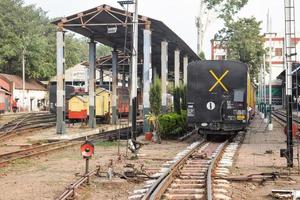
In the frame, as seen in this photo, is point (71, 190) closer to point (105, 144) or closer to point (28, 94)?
point (105, 144)

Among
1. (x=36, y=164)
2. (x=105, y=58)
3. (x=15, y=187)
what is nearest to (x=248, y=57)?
(x=105, y=58)

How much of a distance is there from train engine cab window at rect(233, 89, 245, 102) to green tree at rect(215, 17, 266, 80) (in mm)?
35805

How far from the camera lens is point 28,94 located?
79188mm

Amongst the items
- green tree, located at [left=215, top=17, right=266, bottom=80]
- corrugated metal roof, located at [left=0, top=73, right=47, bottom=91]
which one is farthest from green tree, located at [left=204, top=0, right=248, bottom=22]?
corrugated metal roof, located at [left=0, top=73, right=47, bottom=91]

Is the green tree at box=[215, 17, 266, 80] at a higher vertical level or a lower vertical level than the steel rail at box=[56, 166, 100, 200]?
higher

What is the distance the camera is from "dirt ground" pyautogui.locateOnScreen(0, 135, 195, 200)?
35.8 ft

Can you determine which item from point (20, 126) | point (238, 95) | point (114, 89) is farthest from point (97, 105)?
point (238, 95)

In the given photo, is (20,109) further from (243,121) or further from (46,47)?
(243,121)

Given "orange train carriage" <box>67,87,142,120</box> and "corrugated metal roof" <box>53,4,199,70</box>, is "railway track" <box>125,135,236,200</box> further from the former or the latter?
"orange train carriage" <box>67,87,142,120</box>

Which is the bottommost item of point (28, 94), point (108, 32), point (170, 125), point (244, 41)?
point (170, 125)

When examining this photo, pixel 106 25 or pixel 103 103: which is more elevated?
pixel 106 25

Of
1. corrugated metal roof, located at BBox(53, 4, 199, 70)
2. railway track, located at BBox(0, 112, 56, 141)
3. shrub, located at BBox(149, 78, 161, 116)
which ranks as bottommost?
railway track, located at BBox(0, 112, 56, 141)

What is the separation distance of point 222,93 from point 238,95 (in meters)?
0.66

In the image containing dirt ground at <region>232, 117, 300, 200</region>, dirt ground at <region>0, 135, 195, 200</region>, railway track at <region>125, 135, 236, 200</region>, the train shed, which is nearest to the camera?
railway track at <region>125, 135, 236, 200</region>
